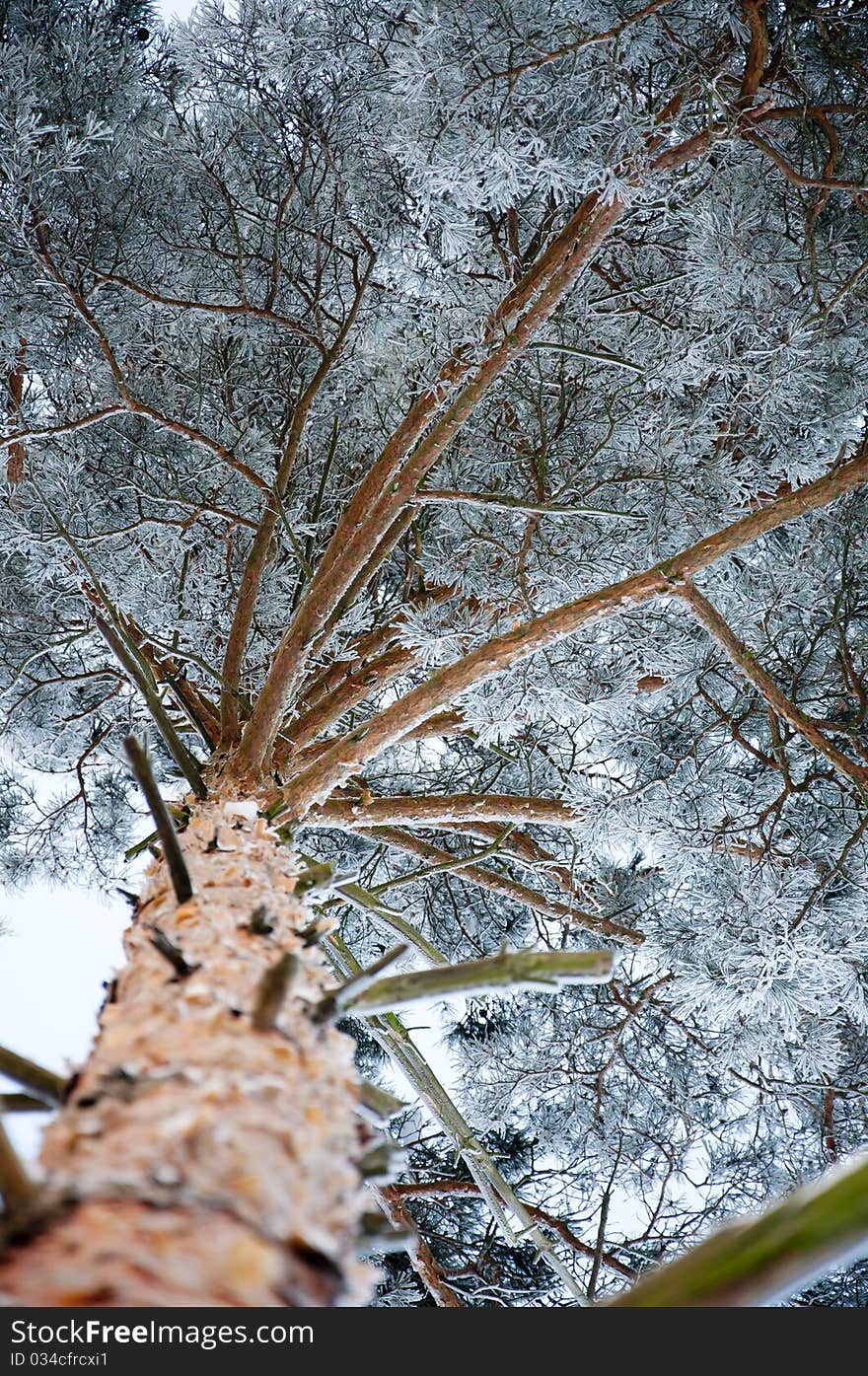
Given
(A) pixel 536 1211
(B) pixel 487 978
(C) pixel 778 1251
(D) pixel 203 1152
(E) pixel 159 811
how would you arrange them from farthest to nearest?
(A) pixel 536 1211 < (E) pixel 159 811 < (B) pixel 487 978 < (D) pixel 203 1152 < (C) pixel 778 1251

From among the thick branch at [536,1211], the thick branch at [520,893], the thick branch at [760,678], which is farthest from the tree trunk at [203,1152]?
the thick branch at [536,1211]

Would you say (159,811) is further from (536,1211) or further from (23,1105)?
(536,1211)

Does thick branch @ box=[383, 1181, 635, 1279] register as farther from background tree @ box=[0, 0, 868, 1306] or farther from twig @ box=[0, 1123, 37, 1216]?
twig @ box=[0, 1123, 37, 1216]

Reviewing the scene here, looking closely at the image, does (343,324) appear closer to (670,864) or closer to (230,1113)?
(670,864)

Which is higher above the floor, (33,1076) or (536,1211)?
(536,1211)

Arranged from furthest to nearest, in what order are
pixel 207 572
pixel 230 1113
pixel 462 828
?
pixel 462 828 → pixel 207 572 → pixel 230 1113

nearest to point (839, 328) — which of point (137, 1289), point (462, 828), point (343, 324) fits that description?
Result: point (343, 324)


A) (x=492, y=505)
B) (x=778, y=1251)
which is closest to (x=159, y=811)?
(x=778, y=1251)
